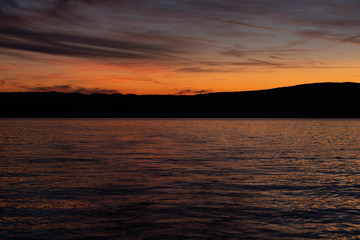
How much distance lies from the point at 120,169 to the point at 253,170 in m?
7.66

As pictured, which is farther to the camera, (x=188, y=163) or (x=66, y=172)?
(x=188, y=163)

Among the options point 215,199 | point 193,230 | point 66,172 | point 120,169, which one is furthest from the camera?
point 120,169

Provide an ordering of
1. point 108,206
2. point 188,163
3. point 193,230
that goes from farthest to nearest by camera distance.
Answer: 1. point 188,163
2. point 108,206
3. point 193,230

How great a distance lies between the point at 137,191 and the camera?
15.1 metres

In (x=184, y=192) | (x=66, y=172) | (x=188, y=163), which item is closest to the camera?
(x=184, y=192)

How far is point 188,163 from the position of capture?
79.5 ft

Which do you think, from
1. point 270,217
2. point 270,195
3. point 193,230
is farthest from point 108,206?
point 270,195

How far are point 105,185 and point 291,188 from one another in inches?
319

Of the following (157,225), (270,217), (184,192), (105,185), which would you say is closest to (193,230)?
(157,225)

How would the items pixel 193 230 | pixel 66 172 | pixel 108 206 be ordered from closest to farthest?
pixel 193 230, pixel 108 206, pixel 66 172

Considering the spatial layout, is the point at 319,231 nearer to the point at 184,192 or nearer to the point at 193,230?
the point at 193,230

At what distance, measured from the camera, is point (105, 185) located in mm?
16328

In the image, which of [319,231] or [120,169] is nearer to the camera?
[319,231]

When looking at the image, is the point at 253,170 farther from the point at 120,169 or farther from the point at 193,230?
the point at 193,230
